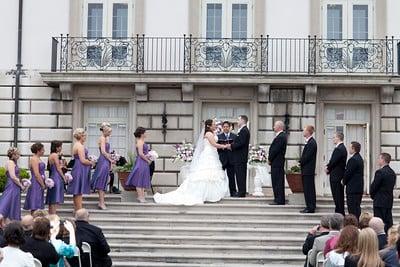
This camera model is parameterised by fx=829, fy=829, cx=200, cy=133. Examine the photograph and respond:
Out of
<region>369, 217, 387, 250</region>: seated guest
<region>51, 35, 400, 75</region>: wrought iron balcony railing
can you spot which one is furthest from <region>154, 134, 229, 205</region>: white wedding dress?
<region>369, 217, 387, 250</region>: seated guest

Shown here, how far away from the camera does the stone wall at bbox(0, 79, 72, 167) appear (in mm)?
21938

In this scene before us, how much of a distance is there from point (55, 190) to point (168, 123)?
5486mm

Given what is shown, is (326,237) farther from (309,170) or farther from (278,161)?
(278,161)

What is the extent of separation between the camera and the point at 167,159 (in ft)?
71.6

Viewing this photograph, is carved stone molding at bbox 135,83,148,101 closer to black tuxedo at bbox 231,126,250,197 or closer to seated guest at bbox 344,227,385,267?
black tuxedo at bbox 231,126,250,197

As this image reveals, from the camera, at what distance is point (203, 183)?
18750mm

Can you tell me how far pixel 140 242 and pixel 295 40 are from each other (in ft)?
26.6

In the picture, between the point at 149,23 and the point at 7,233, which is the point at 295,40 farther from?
the point at 7,233

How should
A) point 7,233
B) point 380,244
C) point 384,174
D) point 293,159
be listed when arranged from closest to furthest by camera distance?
point 7,233, point 380,244, point 384,174, point 293,159

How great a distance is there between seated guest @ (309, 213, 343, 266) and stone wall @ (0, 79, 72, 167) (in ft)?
39.2

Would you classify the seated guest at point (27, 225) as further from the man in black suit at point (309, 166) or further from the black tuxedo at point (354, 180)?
the man in black suit at point (309, 166)

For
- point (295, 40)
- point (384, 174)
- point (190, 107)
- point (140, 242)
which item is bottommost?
point (140, 242)

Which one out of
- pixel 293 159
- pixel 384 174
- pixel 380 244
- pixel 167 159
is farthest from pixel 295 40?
pixel 380 244

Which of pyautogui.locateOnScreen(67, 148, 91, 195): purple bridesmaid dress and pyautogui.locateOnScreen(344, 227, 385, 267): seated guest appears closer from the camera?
pyautogui.locateOnScreen(344, 227, 385, 267): seated guest
